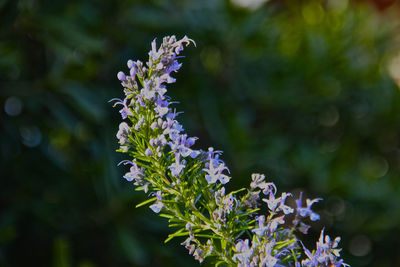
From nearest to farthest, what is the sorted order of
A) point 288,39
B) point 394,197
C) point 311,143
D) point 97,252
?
1. point 97,252
2. point 394,197
3. point 311,143
4. point 288,39

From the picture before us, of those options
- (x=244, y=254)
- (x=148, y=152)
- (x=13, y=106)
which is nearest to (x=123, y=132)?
(x=148, y=152)

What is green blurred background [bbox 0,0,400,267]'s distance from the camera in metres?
1.41

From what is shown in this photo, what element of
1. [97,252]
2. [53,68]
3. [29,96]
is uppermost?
[53,68]

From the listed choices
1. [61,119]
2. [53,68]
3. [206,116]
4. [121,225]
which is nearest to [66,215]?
[121,225]

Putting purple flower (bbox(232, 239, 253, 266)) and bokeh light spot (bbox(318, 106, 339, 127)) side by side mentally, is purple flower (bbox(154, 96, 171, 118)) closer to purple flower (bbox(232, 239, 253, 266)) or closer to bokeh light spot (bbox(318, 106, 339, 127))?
purple flower (bbox(232, 239, 253, 266))

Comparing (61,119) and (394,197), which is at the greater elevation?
(394,197)

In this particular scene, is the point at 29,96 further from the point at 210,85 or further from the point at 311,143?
the point at 311,143

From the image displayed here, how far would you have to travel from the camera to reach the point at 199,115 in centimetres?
179

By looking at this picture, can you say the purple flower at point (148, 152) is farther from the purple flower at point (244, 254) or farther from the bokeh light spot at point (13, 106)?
the bokeh light spot at point (13, 106)

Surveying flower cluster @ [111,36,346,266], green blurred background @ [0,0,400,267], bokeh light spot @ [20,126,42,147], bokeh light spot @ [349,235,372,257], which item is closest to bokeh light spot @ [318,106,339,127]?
green blurred background @ [0,0,400,267]

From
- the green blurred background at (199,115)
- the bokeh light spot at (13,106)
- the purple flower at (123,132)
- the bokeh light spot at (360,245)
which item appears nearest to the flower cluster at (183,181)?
the purple flower at (123,132)

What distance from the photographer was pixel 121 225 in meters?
1.45

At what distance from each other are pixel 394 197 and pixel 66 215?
46.8 inches

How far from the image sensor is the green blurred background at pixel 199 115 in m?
1.41
